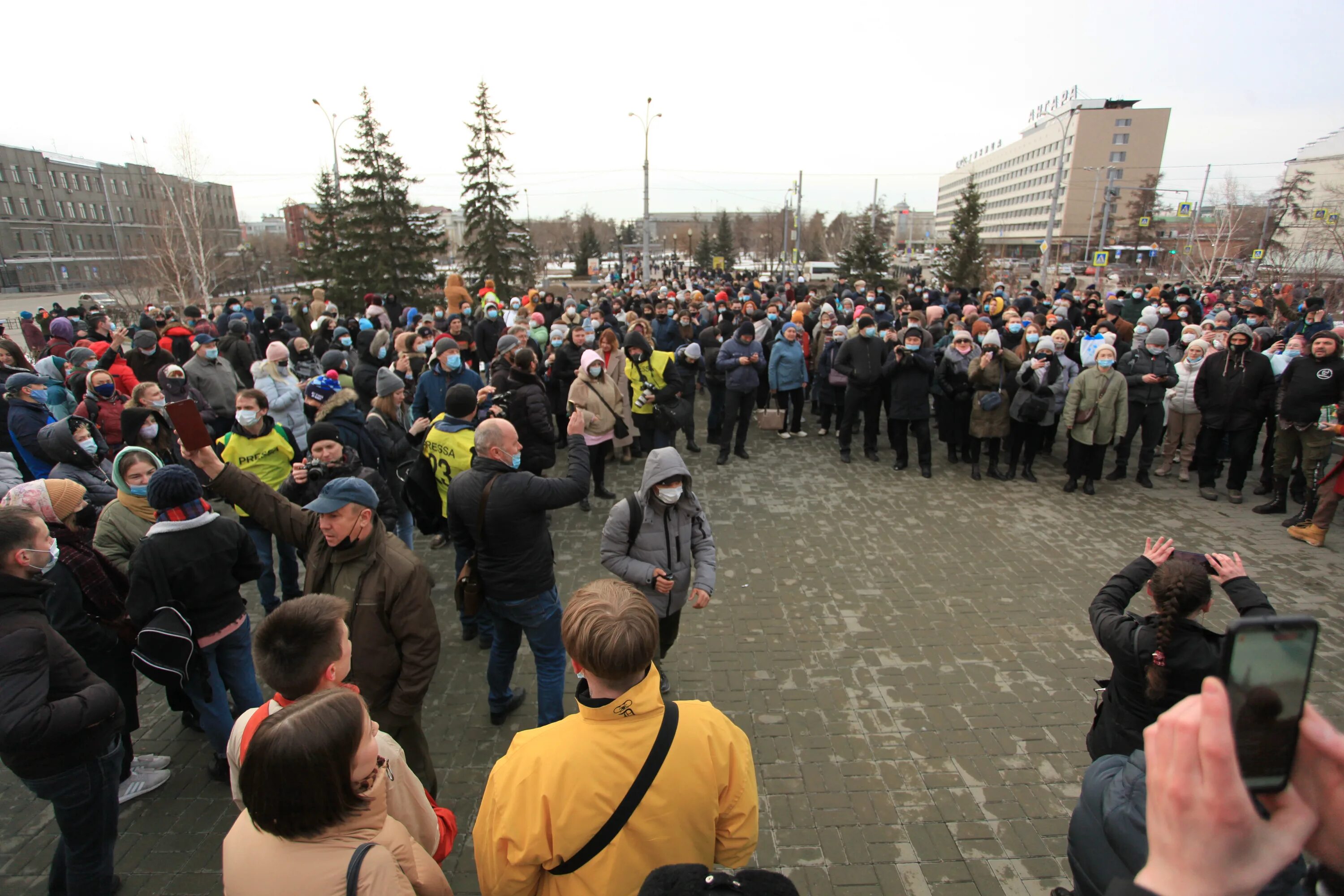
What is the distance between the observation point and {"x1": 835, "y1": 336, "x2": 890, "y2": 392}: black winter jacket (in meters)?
9.38

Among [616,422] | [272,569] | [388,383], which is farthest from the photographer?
[616,422]

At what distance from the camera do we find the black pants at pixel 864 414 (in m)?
9.61

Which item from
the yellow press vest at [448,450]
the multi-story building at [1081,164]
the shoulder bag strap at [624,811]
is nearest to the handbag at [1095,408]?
the yellow press vest at [448,450]

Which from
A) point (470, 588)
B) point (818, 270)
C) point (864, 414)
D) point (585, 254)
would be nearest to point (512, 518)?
point (470, 588)

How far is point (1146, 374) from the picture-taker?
28.1 feet

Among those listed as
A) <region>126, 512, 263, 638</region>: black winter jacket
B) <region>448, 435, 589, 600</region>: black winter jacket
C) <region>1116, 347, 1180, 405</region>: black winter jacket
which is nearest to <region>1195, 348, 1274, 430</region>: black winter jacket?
<region>1116, 347, 1180, 405</region>: black winter jacket

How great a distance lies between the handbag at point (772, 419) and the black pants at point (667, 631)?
669 centimetres

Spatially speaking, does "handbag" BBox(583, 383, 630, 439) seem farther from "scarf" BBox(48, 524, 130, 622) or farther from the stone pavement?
"scarf" BBox(48, 524, 130, 622)

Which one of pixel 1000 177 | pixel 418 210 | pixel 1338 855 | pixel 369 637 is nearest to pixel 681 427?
pixel 369 637

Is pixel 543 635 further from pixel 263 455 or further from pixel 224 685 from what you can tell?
pixel 263 455

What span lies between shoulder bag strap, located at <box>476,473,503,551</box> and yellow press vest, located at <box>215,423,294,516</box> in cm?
269

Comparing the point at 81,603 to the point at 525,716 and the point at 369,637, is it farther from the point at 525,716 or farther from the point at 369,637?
the point at 525,716

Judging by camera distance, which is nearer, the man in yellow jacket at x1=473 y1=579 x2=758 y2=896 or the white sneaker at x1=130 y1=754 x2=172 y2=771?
the man in yellow jacket at x1=473 y1=579 x2=758 y2=896

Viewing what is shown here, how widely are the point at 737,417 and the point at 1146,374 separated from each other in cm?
542
